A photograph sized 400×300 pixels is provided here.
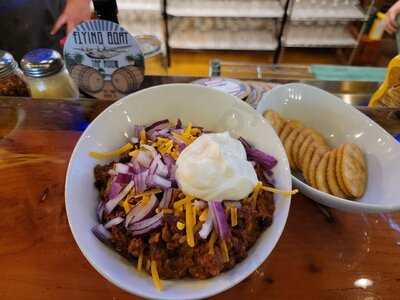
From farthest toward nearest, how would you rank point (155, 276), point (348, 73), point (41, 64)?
1. point (348, 73)
2. point (41, 64)
3. point (155, 276)

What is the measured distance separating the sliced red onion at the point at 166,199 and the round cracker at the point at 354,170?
45 cm

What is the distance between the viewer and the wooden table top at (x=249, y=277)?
2.34 ft

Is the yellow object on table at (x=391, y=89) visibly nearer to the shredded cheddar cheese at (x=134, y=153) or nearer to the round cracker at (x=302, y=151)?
the round cracker at (x=302, y=151)

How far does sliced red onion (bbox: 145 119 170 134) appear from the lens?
884mm

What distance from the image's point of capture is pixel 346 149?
88 centimetres

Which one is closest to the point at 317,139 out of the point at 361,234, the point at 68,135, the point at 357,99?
the point at 361,234

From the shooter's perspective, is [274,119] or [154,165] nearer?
[154,165]

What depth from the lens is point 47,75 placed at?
98 centimetres

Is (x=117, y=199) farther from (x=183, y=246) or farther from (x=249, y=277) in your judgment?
(x=249, y=277)

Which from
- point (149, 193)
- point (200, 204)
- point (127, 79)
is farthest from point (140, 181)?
point (127, 79)

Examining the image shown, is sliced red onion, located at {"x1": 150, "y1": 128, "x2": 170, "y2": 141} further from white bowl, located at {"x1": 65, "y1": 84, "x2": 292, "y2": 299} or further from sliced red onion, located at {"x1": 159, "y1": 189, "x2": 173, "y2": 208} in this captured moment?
sliced red onion, located at {"x1": 159, "y1": 189, "x2": 173, "y2": 208}

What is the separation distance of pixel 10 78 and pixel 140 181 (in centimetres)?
65

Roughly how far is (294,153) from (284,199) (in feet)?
0.80

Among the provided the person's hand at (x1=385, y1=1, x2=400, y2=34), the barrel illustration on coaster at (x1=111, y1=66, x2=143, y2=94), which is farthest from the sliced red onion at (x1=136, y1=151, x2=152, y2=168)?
the person's hand at (x1=385, y1=1, x2=400, y2=34)
